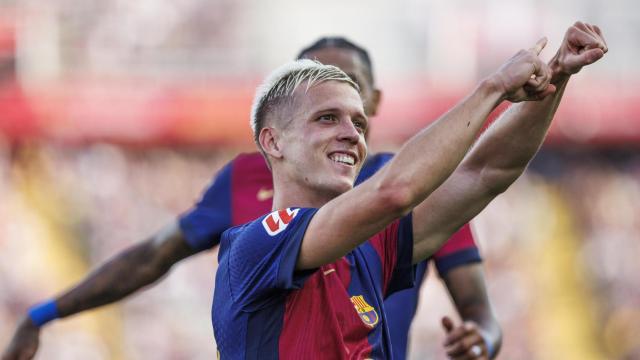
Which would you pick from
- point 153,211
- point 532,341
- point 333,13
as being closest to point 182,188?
point 153,211

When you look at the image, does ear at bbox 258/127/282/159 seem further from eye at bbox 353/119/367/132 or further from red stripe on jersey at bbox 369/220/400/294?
red stripe on jersey at bbox 369/220/400/294

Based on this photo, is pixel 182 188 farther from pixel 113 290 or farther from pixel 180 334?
pixel 113 290

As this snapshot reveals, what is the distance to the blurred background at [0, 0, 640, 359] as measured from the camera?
1153 centimetres

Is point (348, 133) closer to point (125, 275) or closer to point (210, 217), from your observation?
point (210, 217)

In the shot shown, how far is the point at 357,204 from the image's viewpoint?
10.2 ft

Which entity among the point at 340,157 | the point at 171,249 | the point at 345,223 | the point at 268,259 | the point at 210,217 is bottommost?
the point at 171,249

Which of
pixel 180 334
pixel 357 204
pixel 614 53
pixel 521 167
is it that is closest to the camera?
pixel 357 204

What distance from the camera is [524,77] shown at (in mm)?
3111

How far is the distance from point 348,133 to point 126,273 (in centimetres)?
226

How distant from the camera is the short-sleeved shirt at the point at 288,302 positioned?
10.8ft

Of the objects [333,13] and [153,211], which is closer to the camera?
[153,211]

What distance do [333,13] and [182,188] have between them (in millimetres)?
2873

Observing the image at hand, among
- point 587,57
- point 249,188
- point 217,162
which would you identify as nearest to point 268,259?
point 587,57

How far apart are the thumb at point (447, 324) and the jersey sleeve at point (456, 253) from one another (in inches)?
47.0
